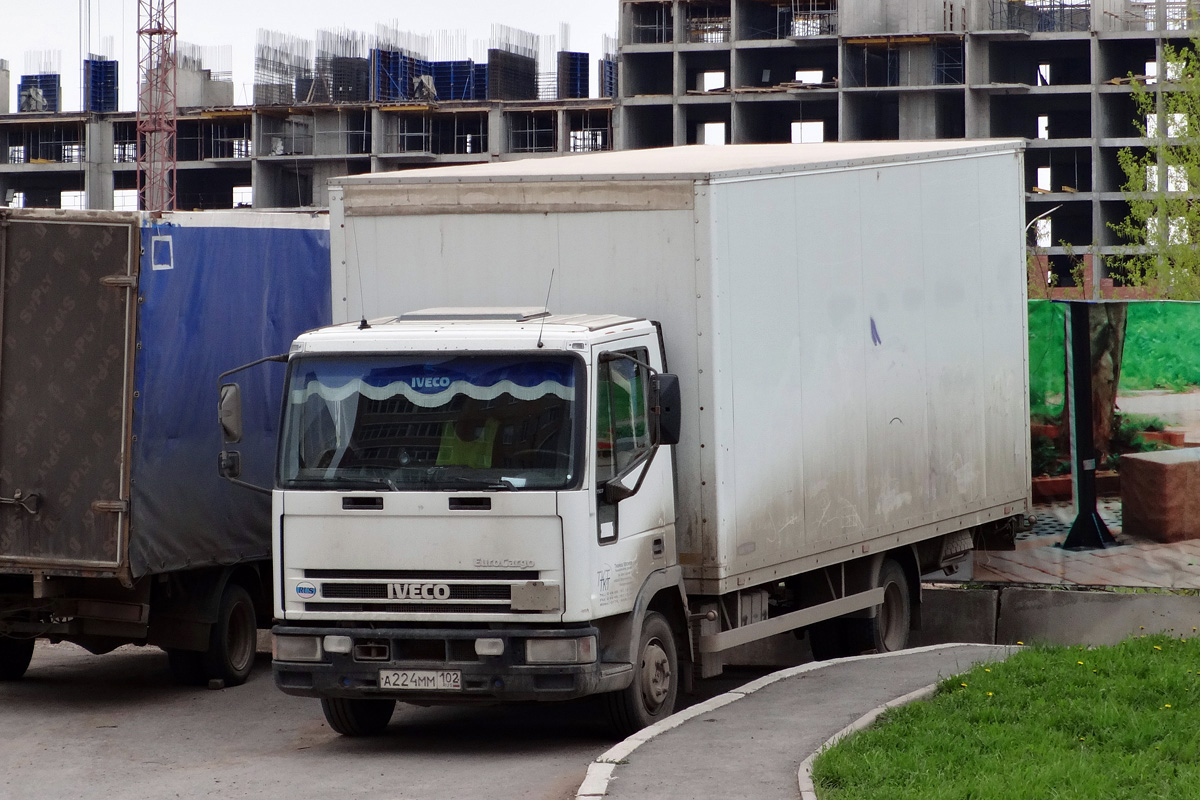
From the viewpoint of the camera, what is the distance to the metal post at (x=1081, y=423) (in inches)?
580

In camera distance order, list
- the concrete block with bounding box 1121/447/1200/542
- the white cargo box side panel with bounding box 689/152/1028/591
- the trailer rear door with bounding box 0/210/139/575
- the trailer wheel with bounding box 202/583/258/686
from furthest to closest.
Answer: the concrete block with bounding box 1121/447/1200/542 < the trailer wheel with bounding box 202/583/258/686 < the trailer rear door with bounding box 0/210/139/575 < the white cargo box side panel with bounding box 689/152/1028/591

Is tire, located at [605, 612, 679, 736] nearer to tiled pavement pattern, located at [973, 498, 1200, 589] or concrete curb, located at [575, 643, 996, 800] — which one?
concrete curb, located at [575, 643, 996, 800]

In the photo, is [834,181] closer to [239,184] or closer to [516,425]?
[516,425]

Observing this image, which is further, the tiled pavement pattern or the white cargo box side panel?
the tiled pavement pattern

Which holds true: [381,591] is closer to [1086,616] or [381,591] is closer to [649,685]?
[649,685]

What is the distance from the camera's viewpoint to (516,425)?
925cm

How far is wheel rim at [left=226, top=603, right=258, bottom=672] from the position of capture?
13.0 m

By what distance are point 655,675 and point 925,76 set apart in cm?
7742

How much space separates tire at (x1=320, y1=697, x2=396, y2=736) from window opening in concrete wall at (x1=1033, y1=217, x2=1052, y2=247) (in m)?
77.5

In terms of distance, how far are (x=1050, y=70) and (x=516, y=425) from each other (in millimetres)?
84452

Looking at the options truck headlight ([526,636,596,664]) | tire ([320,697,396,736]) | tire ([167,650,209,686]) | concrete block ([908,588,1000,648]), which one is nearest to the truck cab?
truck headlight ([526,636,596,664])

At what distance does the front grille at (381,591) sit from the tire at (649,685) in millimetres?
961

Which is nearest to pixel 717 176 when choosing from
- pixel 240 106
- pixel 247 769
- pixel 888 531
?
pixel 888 531

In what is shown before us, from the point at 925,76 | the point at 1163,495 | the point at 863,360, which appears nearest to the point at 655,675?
the point at 863,360
